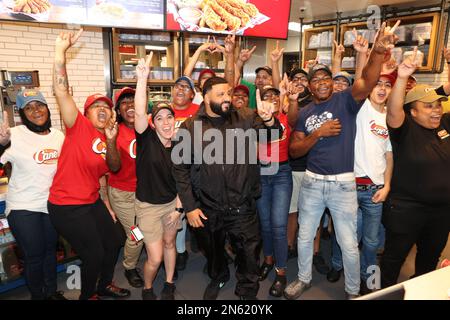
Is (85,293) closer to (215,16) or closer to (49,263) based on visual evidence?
(49,263)

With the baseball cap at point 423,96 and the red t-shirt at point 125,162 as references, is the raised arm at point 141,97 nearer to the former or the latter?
the red t-shirt at point 125,162

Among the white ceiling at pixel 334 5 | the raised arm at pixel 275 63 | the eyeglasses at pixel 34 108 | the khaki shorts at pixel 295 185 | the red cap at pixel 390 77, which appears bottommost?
the khaki shorts at pixel 295 185

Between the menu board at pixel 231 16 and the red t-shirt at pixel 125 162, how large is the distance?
139 centimetres

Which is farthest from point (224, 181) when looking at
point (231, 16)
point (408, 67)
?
point (231, 16)

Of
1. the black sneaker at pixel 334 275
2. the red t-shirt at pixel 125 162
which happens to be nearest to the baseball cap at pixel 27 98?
the red t-shirt at pixel 125 162

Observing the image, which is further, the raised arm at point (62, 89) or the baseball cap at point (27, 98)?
the baseball cap at point (27, 98)

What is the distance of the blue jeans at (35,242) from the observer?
2.35 metres

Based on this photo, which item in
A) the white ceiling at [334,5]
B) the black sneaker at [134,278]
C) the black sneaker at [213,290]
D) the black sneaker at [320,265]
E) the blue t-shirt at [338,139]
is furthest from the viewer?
the white ceiling at [334,5]

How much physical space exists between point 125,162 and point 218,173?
2.71ft

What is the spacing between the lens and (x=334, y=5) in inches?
243

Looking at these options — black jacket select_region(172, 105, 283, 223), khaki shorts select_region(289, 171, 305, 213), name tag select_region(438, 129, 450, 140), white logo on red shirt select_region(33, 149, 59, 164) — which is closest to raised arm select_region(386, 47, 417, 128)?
name tag select_region(438, 129, 450, 140)
